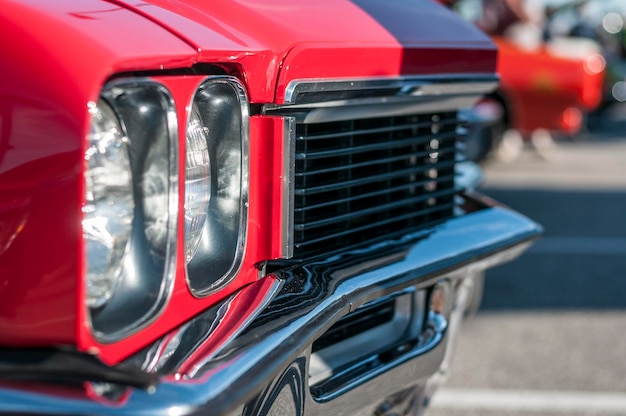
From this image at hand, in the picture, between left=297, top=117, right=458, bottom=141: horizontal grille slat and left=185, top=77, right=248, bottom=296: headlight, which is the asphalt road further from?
left=185, top=77, right=248, bottom=296: headlight

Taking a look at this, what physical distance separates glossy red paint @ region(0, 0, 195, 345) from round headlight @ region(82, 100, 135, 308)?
4cm

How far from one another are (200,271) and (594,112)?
1429cm

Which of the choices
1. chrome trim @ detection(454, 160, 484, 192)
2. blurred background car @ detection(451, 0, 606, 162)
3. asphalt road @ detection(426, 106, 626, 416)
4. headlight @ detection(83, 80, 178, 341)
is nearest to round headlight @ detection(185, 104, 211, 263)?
headlight @ detection(83, 80, 178, 341)

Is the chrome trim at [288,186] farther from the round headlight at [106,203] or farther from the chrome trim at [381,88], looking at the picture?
the round headlight at [106,203]

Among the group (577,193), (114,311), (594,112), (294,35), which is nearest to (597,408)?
(294,35)

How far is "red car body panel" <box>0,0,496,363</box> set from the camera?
123cm

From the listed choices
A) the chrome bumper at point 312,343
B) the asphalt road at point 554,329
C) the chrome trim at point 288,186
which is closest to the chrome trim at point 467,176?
the chrome bumper at point 312,343

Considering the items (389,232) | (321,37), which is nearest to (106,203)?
(321,37)

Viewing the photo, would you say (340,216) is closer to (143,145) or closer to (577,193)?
(143,145)

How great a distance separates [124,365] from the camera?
1.27 m

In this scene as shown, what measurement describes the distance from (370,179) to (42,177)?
35.2 inches

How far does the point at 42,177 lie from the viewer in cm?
123

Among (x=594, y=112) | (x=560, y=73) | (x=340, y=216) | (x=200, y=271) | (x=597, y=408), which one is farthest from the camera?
(x=594, y=112)

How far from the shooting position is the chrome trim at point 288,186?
5.48 ft
